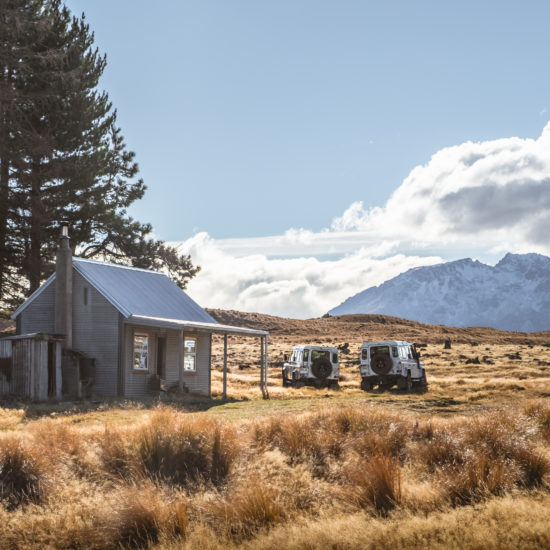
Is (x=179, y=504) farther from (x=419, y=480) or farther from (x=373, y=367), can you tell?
(x=373, y=367)

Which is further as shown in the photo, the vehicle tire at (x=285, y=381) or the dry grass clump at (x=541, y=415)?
the vehicle tire at (x=285, y=381)

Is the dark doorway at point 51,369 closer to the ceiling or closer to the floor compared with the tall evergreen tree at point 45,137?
closer to the floor

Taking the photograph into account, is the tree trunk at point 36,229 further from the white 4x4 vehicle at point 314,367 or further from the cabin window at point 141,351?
the white 4x4 vehicle at point 314,367

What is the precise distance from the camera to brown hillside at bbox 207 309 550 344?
84.0 meters

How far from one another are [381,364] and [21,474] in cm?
2043

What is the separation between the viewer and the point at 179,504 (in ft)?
29.8

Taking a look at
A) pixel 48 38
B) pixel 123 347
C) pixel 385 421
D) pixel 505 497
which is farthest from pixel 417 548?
pixel 48 38

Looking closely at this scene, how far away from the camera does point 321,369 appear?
31453mm

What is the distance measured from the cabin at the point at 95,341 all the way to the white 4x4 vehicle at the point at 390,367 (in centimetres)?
441

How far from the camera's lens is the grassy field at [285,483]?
8367 mm

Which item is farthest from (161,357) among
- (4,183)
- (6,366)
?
(4,183)

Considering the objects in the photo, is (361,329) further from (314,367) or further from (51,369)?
(51,369)

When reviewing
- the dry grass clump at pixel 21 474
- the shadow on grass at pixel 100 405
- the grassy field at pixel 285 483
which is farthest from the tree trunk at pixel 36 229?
the dry grass clump at pixel 21 474

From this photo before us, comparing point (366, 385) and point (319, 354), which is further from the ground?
point (319, 354)
